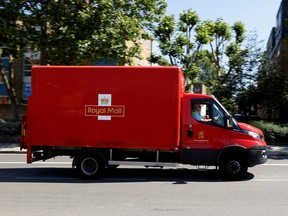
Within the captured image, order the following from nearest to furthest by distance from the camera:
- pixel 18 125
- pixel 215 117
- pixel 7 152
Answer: pixel 215 117, pixel 7 152, pixel 18 125

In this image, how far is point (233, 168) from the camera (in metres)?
10.4

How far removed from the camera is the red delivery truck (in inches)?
409

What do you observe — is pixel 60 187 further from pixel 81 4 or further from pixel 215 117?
pixel 81 4

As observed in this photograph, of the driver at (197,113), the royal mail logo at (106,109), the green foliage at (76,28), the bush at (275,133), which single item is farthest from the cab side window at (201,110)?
the bush at (275,133)

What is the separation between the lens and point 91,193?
8734mm

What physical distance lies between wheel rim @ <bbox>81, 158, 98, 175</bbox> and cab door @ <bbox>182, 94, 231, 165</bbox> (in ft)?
7.42

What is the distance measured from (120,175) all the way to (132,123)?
1576 millimetres

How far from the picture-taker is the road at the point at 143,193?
23.6ft

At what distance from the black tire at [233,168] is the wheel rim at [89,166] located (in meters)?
3.20

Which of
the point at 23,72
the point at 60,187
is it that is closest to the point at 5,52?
the point at 23,72

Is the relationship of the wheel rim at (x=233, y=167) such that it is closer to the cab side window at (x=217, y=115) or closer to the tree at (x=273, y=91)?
the cab side window at (x=217, y=115)

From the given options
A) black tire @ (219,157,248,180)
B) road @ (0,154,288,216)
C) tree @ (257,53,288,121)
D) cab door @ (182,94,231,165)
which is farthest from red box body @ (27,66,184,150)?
tree @ (257,53,288,121)

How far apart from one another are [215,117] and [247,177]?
1.79 metres

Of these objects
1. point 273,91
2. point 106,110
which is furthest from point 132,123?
point 273,91
